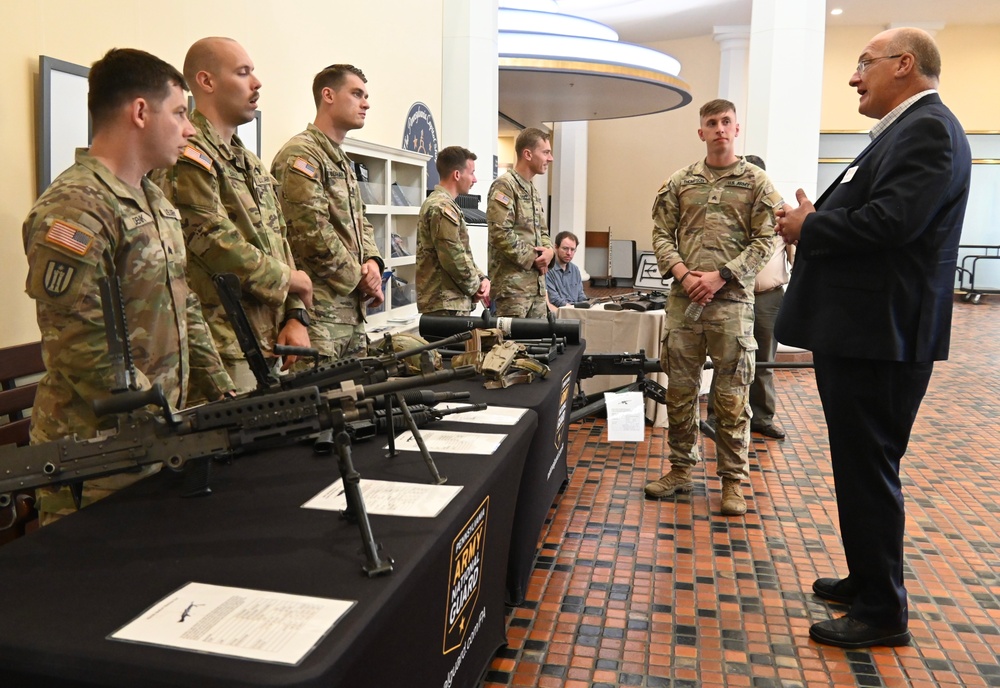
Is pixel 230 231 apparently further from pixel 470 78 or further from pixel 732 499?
pixel 470 78

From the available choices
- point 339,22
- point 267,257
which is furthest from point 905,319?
point 339,22

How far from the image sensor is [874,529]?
7.66ft

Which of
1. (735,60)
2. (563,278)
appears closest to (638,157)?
(735,60)

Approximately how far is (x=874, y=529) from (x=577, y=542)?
114cm

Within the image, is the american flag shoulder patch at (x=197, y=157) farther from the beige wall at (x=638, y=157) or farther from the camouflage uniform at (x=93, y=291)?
the beige wall at (x=638, y=157)

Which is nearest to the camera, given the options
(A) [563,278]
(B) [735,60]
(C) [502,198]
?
(C) [502,198]

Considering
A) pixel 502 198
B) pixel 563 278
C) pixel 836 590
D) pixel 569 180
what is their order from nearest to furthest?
1. pixel 836 590
2. pixel 502 198
3. pixel 563 278
4. pixel 569 180

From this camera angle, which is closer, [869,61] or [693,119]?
[869,61]

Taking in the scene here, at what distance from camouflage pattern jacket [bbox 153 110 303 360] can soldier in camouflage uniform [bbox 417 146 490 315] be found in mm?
1551

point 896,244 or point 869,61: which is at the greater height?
point 869,61

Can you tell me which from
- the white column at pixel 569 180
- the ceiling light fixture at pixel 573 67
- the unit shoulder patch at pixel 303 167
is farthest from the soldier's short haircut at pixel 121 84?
the white column at pixel 569 180

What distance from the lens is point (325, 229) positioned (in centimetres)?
285

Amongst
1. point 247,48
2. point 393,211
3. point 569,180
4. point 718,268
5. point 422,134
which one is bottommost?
point 718,268

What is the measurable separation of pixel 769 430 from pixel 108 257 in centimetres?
402
